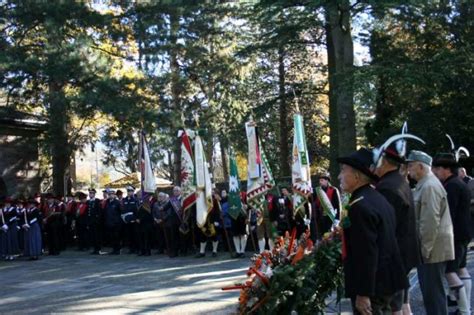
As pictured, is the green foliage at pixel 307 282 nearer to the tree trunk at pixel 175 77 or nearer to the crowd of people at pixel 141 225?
the crowd of people at pixel 141 225

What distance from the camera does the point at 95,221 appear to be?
17688 millimetres

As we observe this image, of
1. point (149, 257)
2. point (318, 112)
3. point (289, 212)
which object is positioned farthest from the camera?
point (318, 112)

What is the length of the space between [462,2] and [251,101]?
38.9 ft

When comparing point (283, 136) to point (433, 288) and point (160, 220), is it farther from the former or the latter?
point (433, 288)

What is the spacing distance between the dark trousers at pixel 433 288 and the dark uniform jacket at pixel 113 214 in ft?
40.3

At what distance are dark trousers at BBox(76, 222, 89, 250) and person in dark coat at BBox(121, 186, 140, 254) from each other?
5.86 ft

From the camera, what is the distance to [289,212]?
14.5 metres

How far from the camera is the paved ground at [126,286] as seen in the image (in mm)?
8719

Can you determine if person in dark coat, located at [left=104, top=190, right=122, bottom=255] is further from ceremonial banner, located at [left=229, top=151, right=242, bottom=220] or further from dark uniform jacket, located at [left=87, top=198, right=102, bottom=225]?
ceremonial banner, located at [left=229, top=151, right=242, bottom=220]

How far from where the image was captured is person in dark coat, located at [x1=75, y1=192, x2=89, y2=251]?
709 inches

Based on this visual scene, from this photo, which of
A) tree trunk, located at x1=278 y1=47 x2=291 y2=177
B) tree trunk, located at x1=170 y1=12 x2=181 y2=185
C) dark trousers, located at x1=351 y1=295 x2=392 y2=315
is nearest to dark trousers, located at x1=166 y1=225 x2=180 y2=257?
tree trunk, located at x1=170 y1=12 x2=181 y2=185

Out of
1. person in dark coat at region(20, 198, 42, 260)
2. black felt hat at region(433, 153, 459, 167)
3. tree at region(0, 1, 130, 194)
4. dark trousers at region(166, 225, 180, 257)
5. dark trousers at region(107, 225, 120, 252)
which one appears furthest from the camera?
tree at region(0, 1, 130, 194)

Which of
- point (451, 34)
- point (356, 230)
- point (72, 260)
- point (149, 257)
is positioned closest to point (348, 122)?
point (451, 34)

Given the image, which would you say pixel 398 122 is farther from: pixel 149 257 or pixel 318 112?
pixel 149 257
